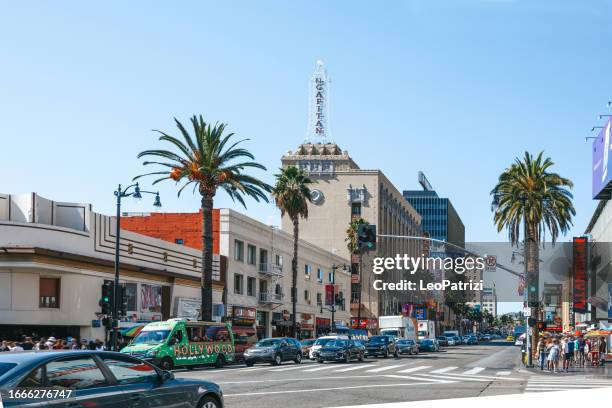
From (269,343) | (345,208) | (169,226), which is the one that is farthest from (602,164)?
(345,208)

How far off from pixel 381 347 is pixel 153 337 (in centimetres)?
2204

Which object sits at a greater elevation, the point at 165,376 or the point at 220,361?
the point at 165,376

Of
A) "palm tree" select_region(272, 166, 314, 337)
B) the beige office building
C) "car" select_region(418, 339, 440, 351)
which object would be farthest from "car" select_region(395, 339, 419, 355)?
the beige office building

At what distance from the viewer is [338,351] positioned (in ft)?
146

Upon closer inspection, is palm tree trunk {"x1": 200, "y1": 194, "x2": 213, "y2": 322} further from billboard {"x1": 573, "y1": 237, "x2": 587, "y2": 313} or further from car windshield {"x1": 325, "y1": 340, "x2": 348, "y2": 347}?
billboard {"x1": 573, "y1": 237, "x2": 587, "y2": 313}

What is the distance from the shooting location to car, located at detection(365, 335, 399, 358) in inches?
2138

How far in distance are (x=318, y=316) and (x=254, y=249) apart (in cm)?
2207

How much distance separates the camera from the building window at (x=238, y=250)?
65.4m

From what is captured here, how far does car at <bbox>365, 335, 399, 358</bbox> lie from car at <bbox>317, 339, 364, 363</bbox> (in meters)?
7.91

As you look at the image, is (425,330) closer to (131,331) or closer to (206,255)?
(206,255)

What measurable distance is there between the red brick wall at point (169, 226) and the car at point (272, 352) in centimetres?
2348

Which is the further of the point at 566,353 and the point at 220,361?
the point at 220,361

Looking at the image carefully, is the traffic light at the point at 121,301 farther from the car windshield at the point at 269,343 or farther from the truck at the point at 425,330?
the truck at the point at 425,330

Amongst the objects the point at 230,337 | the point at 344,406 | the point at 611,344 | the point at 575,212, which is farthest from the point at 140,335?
the point at 611,344
